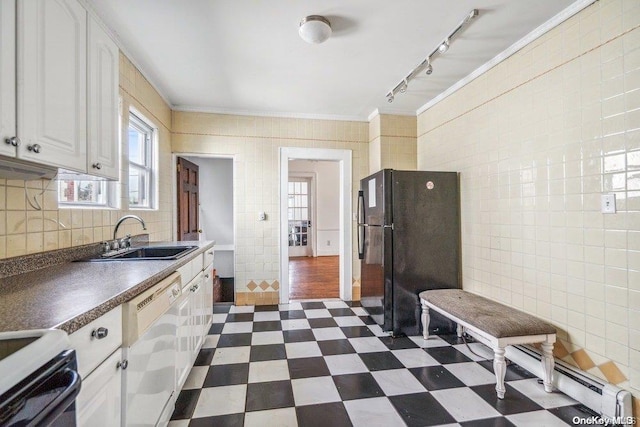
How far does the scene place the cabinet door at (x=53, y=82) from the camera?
3.60 feet

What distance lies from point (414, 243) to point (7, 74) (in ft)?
9.11

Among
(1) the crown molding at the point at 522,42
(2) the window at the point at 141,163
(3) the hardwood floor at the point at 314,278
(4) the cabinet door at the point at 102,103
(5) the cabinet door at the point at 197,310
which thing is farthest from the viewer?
(3) the hardwood floor at the point at 314,278

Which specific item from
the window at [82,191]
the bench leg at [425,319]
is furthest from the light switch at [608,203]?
the window at [82,191]

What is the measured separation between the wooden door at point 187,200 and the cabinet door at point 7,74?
8.45ft

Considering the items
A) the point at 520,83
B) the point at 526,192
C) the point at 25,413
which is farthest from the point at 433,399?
the point at 520,83

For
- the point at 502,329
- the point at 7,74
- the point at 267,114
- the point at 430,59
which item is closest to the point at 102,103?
the point at 7,74

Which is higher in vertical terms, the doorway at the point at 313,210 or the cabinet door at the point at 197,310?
the doorway at the point at 313,210

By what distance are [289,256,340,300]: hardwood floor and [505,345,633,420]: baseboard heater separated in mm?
2330

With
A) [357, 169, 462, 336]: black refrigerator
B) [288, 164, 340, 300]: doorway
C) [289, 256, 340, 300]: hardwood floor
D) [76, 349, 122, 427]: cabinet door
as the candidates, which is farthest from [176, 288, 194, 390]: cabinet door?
[288, 164, 340, 300]: doorway

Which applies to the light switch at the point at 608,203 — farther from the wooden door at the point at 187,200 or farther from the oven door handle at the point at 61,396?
the wooden door at the point at 187,200

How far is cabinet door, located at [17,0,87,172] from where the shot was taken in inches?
43.2

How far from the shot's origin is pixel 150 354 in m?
1.27

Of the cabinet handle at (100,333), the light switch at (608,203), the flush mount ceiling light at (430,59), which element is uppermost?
the flush mount ceiling light at (430,59)

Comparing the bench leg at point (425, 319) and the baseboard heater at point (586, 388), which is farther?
the bench leg at point (425, 319)
